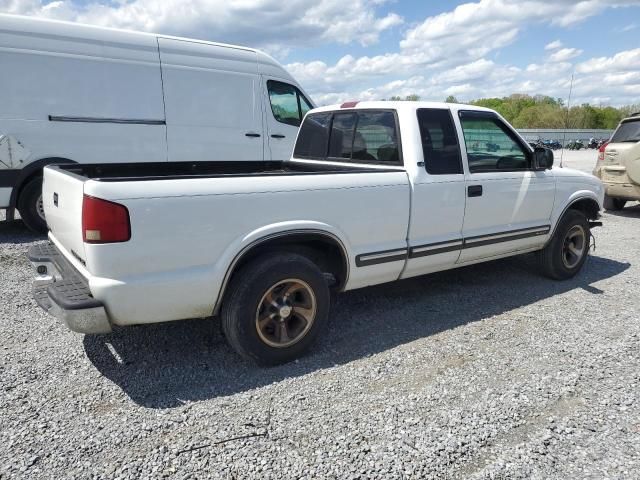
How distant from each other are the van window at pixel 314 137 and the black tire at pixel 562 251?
264cm

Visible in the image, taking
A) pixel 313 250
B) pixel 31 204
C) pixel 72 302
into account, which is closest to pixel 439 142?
pixel 313 250

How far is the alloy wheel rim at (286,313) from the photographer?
327 cm

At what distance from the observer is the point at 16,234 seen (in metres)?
6.98

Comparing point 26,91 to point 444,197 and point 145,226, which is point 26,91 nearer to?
point 145,226

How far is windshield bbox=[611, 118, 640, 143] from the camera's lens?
898 centimetres

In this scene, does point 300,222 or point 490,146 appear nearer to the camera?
point 300,222

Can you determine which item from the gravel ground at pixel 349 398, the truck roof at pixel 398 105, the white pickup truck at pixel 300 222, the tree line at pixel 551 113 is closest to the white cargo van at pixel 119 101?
the gravel ground at pixel 349 398

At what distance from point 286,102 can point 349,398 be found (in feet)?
21.4

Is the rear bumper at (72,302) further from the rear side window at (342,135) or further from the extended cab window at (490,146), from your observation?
the extended cab window at (490,146)

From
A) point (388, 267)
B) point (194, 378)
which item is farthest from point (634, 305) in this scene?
point (194, 378)

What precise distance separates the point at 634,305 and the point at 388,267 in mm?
2611

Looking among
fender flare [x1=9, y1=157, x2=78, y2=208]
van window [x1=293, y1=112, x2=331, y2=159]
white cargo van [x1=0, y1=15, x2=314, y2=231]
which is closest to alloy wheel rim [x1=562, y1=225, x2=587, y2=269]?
van window [x1=293, y1=112, x2=331, y2=159]

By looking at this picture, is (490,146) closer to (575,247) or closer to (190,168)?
(575,247)

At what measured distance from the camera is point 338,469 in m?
2.36
